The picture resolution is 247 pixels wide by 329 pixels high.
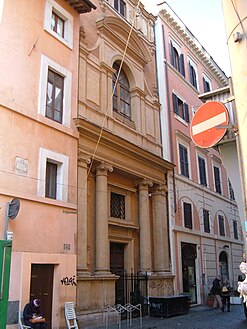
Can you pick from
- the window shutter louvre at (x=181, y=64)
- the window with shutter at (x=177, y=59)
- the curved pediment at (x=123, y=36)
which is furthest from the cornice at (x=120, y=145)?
the window shutter louvre at (x=181, y=64)

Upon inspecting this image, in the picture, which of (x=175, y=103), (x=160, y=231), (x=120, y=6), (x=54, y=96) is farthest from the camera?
(x=175, y=103)

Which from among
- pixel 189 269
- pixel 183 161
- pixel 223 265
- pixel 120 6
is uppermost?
pixel 120 6

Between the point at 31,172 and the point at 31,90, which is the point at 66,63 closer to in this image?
the point at 31,90

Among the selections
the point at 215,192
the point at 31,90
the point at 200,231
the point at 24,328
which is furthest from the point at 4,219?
the point at 215,192

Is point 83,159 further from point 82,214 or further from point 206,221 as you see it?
point 206,221

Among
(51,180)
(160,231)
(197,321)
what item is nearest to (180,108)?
(160,231)

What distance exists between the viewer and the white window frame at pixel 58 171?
11.3m

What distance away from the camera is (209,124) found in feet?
18.8

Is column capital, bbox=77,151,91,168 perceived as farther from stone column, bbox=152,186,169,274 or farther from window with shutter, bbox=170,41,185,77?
window with shutter, bbox=170,41,185,77

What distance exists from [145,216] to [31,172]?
676cm

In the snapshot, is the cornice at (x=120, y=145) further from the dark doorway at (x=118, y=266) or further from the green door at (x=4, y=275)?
the green door at (x=4, y=275)

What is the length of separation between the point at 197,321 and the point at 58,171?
25.7 feet

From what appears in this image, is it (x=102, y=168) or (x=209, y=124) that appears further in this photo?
(x=102, y=168)

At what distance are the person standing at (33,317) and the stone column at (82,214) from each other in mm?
2748
